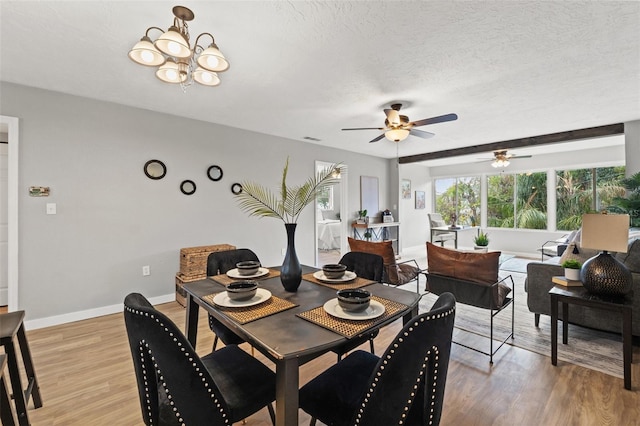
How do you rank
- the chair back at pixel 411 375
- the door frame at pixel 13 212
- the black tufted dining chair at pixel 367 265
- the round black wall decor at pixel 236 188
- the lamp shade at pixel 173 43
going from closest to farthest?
the chair back at pixel 411 375 < the lamp shade at pixel 173 43 < the black tufted dining chair at pixel 367 265 < the door frame at pixel 13 212 < the round black wall decor at pixel 236 188

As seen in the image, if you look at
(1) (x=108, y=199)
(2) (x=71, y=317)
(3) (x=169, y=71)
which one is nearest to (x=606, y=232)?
(3) (x=169, y=71)

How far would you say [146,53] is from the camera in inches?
72.2

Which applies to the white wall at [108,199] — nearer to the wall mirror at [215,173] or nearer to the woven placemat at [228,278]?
the wall mirror at [215,173]

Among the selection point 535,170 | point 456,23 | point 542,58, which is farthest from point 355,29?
point 535,170

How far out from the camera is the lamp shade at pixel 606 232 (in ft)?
6.65

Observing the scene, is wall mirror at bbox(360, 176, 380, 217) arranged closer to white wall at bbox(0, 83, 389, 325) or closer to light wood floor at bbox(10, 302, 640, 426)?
white wall at bbox(0, 83, 389, 325)

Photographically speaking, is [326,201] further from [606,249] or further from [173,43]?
[173,43]

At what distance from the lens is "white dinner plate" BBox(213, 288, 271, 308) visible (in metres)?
1.40

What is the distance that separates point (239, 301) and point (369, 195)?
556cm

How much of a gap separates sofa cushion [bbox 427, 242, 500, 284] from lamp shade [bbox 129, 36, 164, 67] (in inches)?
103

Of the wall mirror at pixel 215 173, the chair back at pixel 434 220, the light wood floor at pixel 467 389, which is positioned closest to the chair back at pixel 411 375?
the light wood floor at pixel 467 389

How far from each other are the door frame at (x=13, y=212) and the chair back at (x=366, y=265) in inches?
128

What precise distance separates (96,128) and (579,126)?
255 inches

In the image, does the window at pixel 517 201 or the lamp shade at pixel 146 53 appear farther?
the window at pixel 517 201
